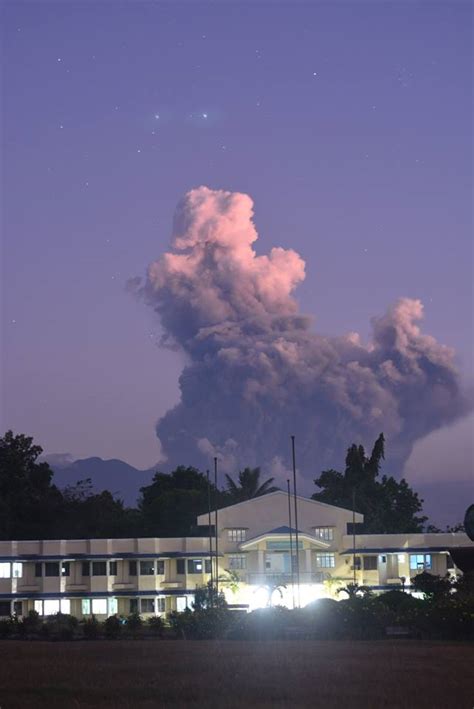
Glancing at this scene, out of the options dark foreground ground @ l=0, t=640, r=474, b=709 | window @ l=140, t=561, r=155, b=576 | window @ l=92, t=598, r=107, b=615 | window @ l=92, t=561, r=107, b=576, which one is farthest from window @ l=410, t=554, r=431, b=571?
dark foreground ground @ l=0, t=640, r=474, b=709

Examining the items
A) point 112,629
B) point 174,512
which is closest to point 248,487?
point 174,512

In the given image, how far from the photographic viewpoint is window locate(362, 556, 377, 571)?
87562 millimetres

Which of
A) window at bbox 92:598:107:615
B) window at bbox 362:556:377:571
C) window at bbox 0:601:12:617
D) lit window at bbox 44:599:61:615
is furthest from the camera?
window at bbox 362:556:377:571

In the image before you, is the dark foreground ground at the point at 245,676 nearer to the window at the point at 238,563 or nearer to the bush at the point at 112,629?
the bush at the point at 112,629

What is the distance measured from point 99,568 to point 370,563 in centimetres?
2014

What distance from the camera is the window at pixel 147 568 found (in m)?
85.6

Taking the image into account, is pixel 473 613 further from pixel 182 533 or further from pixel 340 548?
pixel 182 533

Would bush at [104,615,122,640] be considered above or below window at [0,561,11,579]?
below

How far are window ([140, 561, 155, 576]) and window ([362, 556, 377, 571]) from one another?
1577cm

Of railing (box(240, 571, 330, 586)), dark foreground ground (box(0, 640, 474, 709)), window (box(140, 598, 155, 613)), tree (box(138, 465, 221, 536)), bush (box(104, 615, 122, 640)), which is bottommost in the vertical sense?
dark foreground ground (box(0, 640, 474, 709))

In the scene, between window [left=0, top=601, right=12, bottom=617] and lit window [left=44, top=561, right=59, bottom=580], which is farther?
lit window [left=44, top=561, right=59, bottom=580]

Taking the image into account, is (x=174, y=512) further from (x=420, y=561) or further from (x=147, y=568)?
(x=420, y=561)

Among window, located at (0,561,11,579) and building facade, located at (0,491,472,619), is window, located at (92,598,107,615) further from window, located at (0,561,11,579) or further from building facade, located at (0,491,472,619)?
window, located at (0,561,11,579)

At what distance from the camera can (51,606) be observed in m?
83.9
